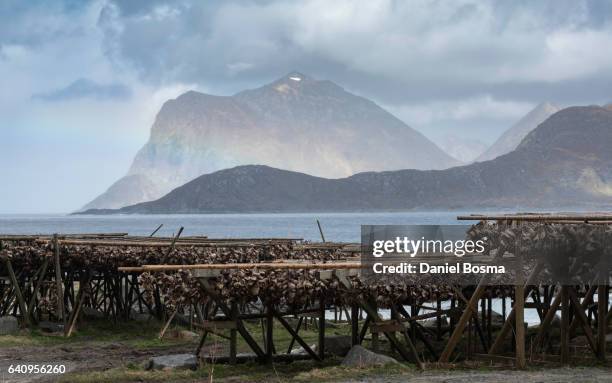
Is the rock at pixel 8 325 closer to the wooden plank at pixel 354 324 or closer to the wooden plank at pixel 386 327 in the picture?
the wooden plank at pixel 354 324

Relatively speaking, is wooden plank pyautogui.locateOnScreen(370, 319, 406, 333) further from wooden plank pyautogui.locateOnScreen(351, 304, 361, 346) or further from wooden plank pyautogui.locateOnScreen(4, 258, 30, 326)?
wooden plank pyautogui.locateOnScreen(4, 258, 30, 326)

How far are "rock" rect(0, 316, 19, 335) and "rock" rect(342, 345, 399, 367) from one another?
1333 centimetres

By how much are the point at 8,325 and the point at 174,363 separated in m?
10.1

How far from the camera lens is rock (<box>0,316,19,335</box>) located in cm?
2911

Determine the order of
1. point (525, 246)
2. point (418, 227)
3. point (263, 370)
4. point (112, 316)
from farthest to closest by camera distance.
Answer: point (112, 316)
point (418, 227)
point (263, 370)
point (525, 246)

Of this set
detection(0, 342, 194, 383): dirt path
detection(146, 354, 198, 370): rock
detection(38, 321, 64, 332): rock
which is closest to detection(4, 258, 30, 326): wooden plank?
detection(38, 321, 64, 332): rock

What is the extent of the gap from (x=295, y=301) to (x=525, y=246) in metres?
5.31

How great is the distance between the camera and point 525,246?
1984 cm

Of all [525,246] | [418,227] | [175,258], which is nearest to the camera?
[525,246]

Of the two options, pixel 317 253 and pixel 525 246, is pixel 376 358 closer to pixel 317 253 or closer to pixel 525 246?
pixel 525 246

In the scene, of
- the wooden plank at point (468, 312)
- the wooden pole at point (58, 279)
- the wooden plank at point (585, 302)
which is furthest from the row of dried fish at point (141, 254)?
the wooden plank at point (585, 302)

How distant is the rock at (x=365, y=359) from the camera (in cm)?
2028

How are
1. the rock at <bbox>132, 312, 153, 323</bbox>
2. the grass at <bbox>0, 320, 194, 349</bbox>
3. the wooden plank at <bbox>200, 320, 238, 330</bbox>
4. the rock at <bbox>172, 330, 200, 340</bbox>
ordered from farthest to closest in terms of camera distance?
the rock at <bbox>132, 312, 153, 323</bbox>, the rock at <bbox>172, 330, 200, 340</bbox>, the grass at <bbox>0, 320, 194, 349</bbox>, the wooden plank at <bbox>200, 320, 238, 330</bbox>

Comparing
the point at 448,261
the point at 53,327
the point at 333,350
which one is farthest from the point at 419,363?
the point at 53,327
